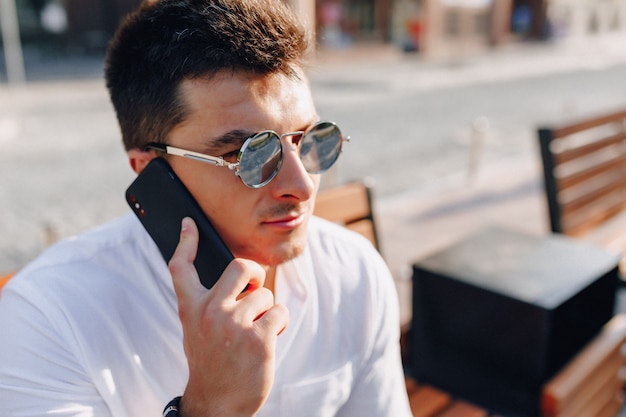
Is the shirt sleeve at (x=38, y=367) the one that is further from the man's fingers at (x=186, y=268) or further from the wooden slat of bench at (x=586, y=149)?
the wooden slat of bench at (x=586, y=149)

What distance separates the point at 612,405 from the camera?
9.57 ft

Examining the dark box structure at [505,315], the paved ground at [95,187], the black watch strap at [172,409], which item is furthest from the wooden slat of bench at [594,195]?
the black watch strap at [172,409]

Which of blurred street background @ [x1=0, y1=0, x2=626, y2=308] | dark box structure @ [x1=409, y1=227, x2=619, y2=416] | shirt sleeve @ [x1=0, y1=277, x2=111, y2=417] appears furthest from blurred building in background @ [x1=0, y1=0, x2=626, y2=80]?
shirt sleeve @ [x1=0, y1=277, x2=111, y2=417]

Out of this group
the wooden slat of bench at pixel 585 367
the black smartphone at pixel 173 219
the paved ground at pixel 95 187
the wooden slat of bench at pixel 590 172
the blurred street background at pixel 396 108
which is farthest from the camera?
the blurred street background at pixel 396 108

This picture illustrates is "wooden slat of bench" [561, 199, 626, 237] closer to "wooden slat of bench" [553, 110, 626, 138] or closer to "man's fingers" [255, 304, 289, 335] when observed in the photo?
"wooden slat of bench" [553, 110, 626, 138]

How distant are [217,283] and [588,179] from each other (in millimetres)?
3525

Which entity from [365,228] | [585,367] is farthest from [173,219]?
[585,367]

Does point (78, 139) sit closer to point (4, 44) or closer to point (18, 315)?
point (18, 315)

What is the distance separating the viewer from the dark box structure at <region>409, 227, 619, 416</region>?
96.2 inches

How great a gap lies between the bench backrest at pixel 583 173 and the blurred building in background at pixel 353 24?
18.6m

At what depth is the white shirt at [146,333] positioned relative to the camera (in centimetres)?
133

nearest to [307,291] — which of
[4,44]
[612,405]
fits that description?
[612,405]

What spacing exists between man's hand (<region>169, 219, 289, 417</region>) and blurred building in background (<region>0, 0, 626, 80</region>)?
21.6 meters

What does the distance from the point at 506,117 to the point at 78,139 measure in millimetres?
8782
